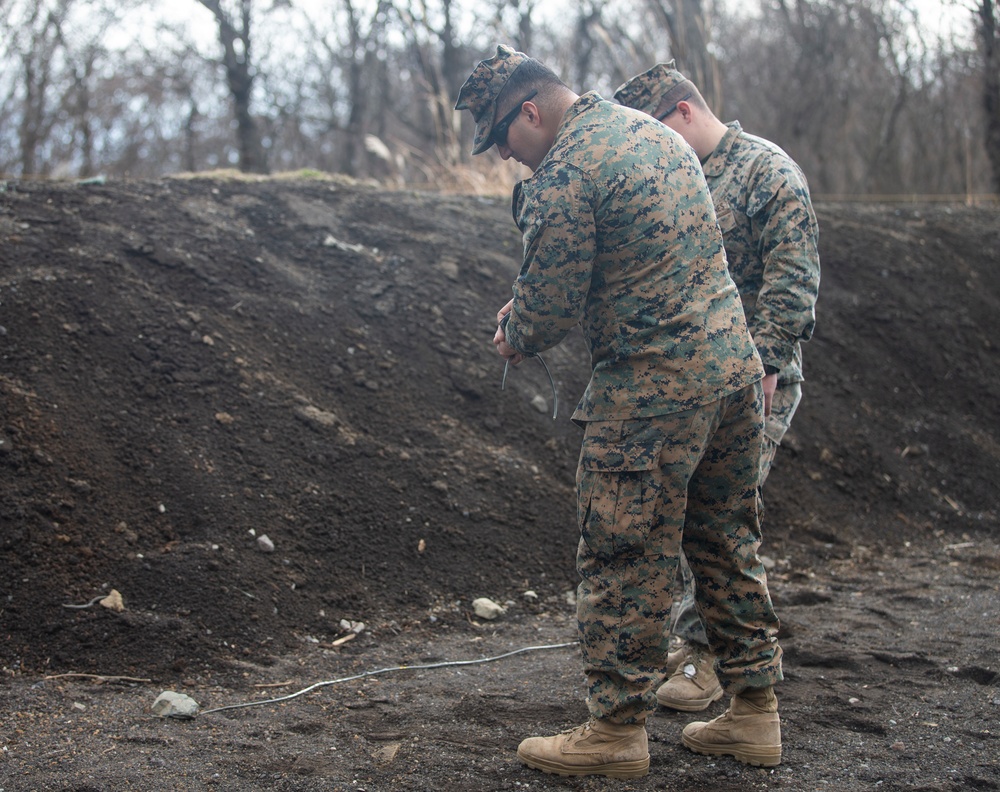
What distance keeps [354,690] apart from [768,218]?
83.7 inches

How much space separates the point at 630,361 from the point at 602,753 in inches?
40.7

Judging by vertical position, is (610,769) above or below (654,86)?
below

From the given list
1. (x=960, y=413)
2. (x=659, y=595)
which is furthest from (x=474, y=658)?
(x=960, y=413)

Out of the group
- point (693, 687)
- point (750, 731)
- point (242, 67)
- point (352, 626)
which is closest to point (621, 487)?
point (750, 731)

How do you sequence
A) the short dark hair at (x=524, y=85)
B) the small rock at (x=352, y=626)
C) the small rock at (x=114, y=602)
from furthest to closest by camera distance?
the small rock at (x=352, y=626), the small rock at (x=114, y=602), the short dark hair at (x=524, y=85)

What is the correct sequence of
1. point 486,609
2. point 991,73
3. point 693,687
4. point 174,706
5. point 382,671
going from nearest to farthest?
1. point 174,706
2. point 693,687
3. point 382,671
4. point 486,609
5. point 991,73

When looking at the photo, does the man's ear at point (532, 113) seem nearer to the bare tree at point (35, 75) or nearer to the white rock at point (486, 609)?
the white rock at point (486, 609)

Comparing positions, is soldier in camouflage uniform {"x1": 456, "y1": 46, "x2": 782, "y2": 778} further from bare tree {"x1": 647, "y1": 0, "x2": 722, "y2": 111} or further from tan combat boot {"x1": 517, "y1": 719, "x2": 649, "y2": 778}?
bare tree {"x1": 647, "y1": 0, "x2": 722, "y2": 111}

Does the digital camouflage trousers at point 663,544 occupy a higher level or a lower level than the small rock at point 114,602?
higher

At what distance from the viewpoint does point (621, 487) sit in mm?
2295

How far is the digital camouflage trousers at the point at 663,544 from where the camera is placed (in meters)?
2.29

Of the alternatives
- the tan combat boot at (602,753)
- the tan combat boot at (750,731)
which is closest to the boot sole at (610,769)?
the tan combat boot at (602,753)

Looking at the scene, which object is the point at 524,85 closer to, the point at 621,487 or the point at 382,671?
the point at 621,487

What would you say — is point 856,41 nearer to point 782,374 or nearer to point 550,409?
point 550,409
